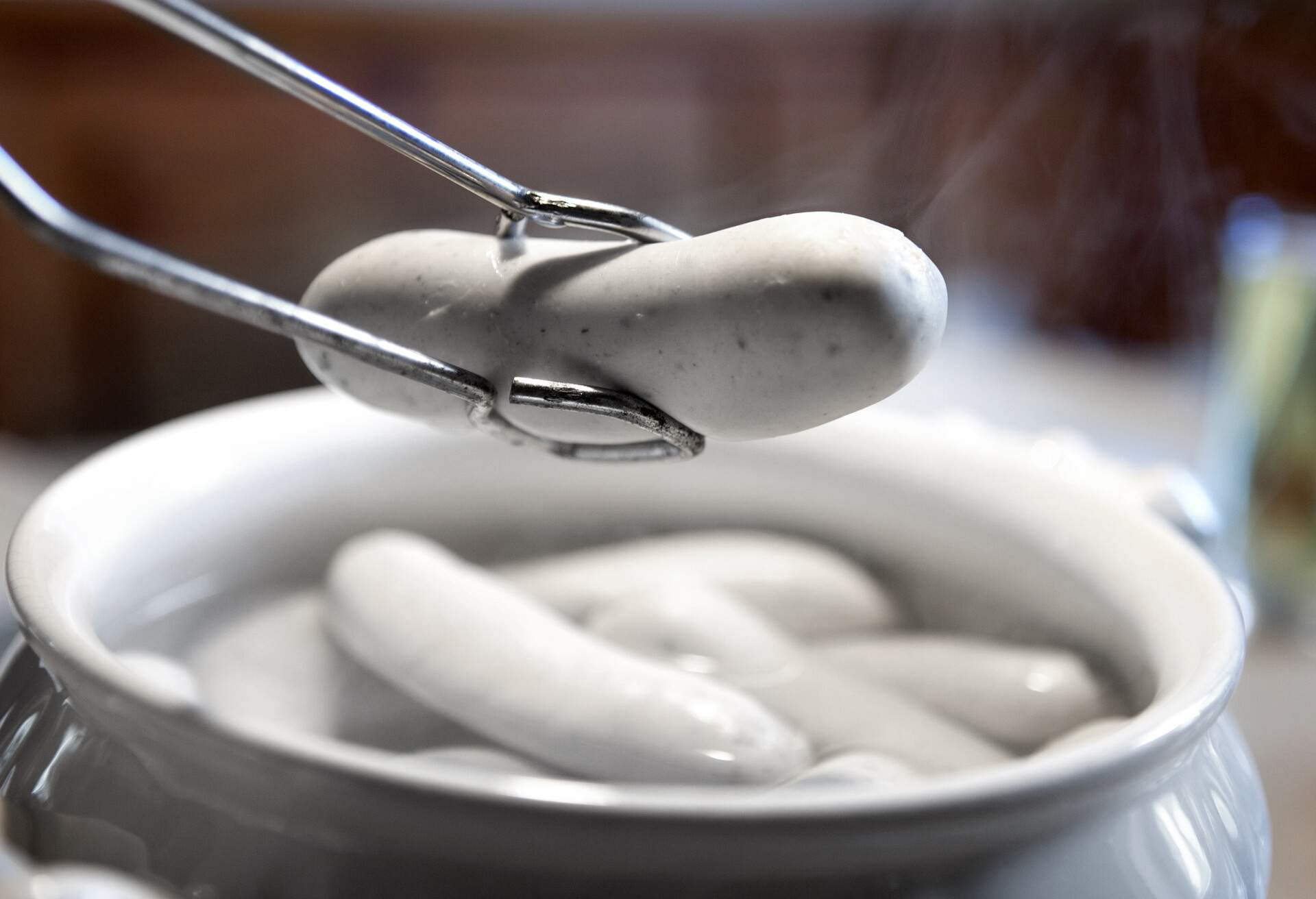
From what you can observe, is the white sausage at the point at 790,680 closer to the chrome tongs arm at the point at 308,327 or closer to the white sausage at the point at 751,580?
the white sausage at the point at 751,580

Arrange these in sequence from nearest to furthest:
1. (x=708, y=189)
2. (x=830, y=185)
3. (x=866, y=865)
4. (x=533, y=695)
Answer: (x=866, y=865) < (x=533, y=695) < (x=830, y=185) < (x=708, y=189)

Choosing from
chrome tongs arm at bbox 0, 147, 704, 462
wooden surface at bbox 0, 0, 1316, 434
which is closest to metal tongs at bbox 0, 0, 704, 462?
chrome tongs arm at bbox 0, 147, 704, 462

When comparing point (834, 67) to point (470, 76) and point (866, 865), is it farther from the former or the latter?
point (866, 865)

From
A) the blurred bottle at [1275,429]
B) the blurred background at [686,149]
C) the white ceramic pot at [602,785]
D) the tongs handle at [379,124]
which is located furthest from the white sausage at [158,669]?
the blurred background at [686,149]

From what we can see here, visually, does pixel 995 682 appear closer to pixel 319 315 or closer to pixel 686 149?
pixel 319 315

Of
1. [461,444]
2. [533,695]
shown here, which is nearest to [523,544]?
[461,444]

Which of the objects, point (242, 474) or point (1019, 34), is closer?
point (242, 474)

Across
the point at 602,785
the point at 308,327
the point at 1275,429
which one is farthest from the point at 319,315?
the point at 1275,429
